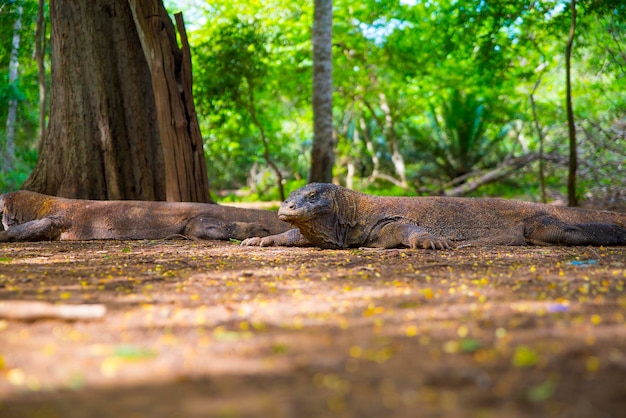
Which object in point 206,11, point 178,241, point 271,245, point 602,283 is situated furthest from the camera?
point 206,11

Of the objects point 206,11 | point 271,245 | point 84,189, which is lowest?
point 271,245

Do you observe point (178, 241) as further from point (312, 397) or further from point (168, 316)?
point (312, 397)

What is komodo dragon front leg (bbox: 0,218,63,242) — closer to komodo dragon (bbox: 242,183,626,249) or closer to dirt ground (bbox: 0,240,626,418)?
komodo dragon (bbox: 242,183,626,249)

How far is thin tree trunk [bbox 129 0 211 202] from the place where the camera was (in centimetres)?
730

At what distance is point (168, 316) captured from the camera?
7.54 feet

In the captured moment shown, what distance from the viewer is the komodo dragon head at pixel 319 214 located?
4980mm

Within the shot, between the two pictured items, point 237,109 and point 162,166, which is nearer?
point 162,166

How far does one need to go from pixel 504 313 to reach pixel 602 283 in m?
0.94

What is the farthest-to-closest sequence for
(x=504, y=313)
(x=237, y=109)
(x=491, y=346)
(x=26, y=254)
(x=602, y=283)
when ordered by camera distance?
(x=237, y=109) < (x=26, y=254) < (x=602, y=283) < (x=504, y=313) < (x=491, y=346)

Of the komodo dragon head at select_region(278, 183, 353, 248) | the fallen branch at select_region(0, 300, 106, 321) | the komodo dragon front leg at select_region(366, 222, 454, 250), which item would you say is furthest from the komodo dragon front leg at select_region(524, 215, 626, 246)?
the fallen branch at select_region(0, 300, 106, 321)

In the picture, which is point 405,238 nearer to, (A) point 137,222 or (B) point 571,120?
(A) point 137,222

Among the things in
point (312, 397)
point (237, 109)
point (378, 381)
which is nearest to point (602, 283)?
point (378, 381)

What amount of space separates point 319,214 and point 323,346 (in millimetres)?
3287

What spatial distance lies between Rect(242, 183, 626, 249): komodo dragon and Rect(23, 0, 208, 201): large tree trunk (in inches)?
110
